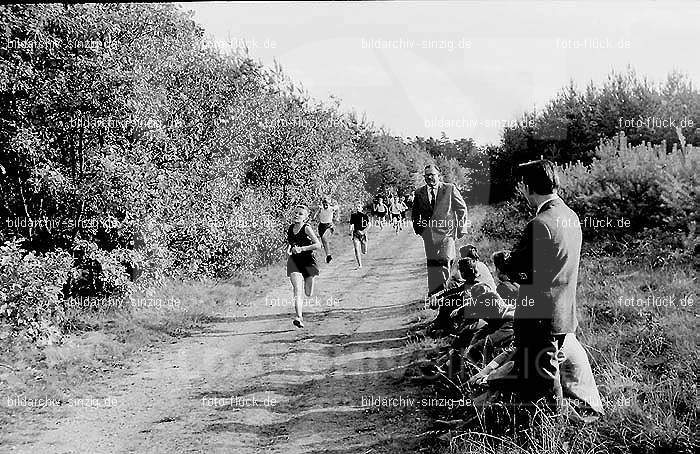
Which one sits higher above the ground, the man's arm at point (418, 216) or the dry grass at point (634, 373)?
the man's arm at point (418, 216)

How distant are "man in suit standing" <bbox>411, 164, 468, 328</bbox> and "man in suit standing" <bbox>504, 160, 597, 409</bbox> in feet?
12.4

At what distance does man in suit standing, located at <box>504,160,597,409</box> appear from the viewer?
419 centimetres

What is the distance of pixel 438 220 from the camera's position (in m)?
8.38

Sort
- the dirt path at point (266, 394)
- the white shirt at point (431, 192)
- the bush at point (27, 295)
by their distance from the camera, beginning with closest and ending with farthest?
the dirt path at point (266, 394) < the bush at point (27, 295) < the white shirt at point (431, 192)

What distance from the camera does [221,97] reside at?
13.5 metres

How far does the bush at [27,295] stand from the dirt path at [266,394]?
1.11 metres

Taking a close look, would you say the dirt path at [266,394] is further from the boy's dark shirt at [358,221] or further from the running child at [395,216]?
the running child at [395,216]

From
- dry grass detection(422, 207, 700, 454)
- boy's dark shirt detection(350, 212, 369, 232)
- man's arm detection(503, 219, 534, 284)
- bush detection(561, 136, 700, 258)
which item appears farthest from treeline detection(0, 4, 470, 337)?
bush detection(561, 136, 700, 258)

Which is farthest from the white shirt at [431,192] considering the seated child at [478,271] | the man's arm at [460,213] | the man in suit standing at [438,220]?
the seated child at [478,271]

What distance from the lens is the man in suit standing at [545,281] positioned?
4188 mm

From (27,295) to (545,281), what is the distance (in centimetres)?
606

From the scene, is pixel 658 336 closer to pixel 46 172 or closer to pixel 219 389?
pixel 219 389

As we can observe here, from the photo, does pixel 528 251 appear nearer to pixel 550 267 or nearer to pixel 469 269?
pixel 550 267

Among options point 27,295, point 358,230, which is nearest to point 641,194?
point 358,230
